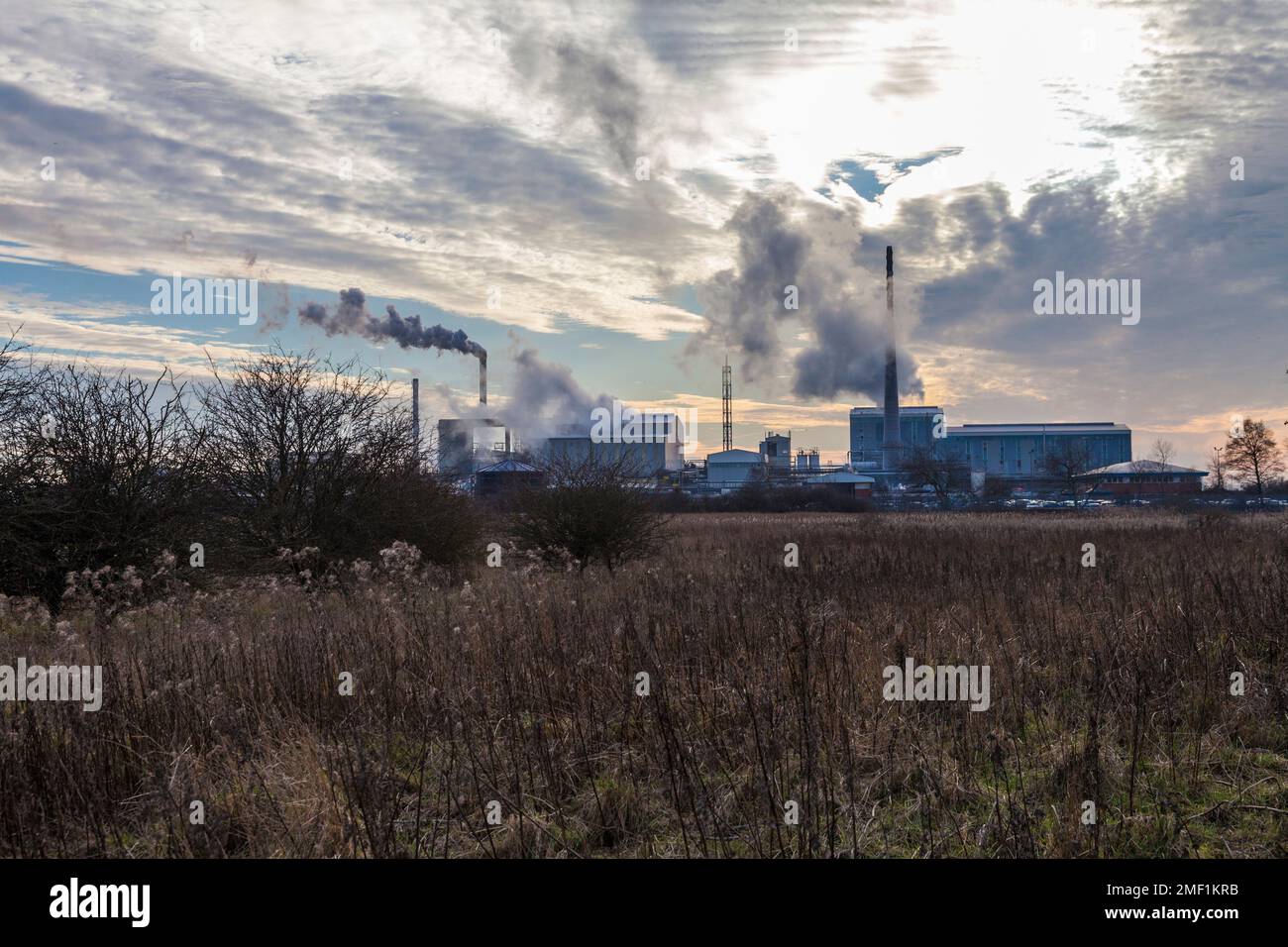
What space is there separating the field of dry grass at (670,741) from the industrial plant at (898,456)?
99.3ft

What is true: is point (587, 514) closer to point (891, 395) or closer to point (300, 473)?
point (300, 473)

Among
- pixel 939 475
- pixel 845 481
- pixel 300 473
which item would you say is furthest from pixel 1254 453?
pixel 300 473

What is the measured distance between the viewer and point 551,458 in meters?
16.6

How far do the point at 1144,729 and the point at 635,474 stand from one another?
1231cm

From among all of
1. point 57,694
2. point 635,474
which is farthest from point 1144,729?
point 635,474

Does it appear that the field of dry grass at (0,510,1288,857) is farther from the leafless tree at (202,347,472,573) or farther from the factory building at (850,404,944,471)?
the factory building at (850,404,944,471)

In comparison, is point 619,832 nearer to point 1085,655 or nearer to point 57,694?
point 57,694

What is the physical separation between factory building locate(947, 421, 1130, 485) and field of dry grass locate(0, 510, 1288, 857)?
331ft

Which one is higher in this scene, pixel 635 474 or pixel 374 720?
pixel 635 474

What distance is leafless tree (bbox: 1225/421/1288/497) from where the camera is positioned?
5291 centimetres

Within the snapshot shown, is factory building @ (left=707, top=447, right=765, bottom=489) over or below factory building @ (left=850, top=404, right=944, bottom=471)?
below

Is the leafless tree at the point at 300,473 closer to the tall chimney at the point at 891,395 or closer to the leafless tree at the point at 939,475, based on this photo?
the leafless tree at the point at 939,475

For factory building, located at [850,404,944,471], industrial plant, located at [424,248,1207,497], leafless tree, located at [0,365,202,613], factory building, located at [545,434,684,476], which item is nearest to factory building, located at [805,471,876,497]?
industrial plant, located at [424,248,1207,497]

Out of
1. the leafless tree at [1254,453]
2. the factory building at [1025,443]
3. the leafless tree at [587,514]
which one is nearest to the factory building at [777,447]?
the factory building at [1025,443]
